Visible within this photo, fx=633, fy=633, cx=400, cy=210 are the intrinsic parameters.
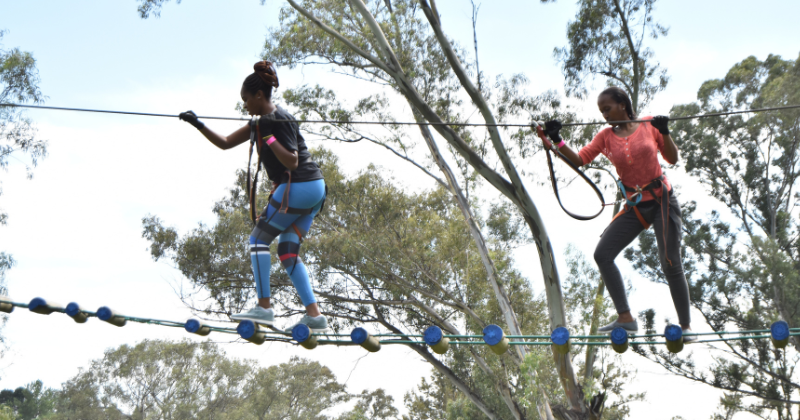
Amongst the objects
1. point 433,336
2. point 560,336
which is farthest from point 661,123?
point 433,336

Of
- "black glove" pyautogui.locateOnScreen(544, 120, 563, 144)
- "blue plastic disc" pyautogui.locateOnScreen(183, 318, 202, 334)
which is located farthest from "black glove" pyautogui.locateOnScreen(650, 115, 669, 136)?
"blue plastic disc" pyautogui.locateOnScreen(183, 318, 202, 334)

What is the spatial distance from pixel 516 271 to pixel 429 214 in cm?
243

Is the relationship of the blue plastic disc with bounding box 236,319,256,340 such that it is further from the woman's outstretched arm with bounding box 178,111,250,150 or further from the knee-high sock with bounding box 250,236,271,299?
the woman's outstretched arm with bounding box 178,111,250,150

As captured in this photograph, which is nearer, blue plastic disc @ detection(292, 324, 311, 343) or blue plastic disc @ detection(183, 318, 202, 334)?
blue plastic disc @ detection(292, 324, 311, 343)

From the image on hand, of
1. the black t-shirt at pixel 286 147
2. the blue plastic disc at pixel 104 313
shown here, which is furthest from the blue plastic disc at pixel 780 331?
the blue plastic disc at pixel 104 313

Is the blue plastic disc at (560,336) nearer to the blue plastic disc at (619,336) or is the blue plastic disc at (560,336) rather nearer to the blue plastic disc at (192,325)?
the blue plastic disc at (619,336)

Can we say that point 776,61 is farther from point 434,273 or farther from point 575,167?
point 575,167

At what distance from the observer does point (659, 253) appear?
330 cm

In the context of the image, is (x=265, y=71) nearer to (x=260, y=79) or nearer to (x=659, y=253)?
(x=260, y=79)

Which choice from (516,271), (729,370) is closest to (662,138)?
(516,271)

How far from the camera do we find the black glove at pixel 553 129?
10.9 feet

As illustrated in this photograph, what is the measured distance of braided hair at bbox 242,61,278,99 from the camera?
3398mm

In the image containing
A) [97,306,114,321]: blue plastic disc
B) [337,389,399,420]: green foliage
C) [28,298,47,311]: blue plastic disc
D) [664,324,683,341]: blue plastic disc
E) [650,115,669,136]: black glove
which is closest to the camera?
[664,324,683,341]: blue plastic disc

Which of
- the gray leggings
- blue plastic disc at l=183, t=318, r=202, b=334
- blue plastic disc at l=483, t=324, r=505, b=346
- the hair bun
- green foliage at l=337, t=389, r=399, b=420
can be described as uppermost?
green foliage at l=337, t=389, r=399, b=420
